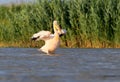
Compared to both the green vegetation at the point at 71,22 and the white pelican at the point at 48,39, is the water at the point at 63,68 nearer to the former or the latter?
the white pelican at the point at 48,39

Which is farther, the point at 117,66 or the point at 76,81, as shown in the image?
the point at 117,66

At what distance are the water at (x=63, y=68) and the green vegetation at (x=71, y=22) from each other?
2.97 metres

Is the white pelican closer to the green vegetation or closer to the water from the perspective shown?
the water

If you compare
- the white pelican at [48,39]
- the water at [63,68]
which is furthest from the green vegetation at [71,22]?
the water at [63,68]

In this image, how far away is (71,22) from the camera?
18344 mm

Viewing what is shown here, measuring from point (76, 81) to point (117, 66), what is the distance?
2602 mm

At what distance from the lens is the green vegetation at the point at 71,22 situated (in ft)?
58.2

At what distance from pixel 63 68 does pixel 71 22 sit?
7.22 metres

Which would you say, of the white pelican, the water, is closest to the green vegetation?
the white pelican

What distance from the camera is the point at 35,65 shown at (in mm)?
11766

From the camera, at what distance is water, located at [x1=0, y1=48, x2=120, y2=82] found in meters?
9.58

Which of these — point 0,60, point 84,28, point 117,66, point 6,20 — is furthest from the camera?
point 6,20

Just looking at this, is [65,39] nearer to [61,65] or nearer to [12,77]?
[61,65]

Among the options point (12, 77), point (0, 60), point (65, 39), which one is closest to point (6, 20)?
point (65, 39)
